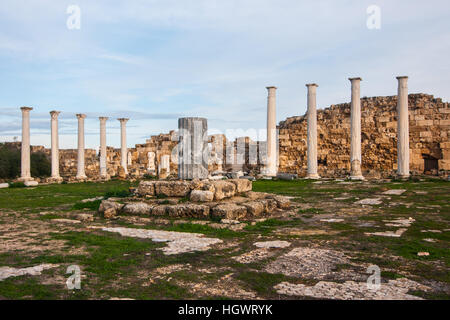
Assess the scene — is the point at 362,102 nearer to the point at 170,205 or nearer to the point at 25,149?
the point at 170,205

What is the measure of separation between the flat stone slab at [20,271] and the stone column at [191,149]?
298 inches

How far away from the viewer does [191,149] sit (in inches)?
510

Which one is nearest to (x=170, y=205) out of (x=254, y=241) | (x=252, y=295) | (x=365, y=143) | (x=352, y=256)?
(x=254, y=241)

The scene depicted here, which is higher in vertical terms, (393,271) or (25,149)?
(25,149)

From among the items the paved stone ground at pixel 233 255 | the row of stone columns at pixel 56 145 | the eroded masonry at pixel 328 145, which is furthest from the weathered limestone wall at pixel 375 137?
the paved stone ground at pixel 233 255

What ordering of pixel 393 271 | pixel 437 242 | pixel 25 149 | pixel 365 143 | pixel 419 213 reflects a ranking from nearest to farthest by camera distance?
pixel 393 271 → pixel 437 242 → pixel 419 213 → pixel 25 149 → pixel 365 143

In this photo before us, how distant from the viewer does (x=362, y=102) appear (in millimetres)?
30438

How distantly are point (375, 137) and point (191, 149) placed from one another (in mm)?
21304

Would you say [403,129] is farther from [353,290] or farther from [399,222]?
[353,290]

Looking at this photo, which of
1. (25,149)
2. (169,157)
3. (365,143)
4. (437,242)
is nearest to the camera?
(437,242)

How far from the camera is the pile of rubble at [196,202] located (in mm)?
9938

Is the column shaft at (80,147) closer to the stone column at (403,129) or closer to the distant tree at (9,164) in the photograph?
the distant tree at (9,164)

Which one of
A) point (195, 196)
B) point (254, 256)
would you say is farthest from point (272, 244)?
point (195, 196)
